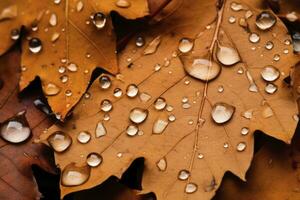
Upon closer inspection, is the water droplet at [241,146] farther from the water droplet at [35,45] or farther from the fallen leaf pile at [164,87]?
the water droplet at [35,45]

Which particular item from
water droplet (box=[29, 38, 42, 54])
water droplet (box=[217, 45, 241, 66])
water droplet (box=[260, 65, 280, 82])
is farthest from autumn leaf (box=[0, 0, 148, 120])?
water droplet (box=[260, 65, 280, 82])

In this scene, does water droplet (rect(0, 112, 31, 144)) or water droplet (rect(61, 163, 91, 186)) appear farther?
water droplet (rect(0, 112, 31, 144))

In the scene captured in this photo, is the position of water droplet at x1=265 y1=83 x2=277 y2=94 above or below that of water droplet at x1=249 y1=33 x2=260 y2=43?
below

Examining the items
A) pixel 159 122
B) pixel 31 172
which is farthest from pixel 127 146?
pixel 31 172

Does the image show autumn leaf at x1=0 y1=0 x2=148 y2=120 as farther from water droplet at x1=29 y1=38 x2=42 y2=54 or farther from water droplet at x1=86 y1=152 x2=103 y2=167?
water droplet at x1=86 y1=152 x2=103 y2=167

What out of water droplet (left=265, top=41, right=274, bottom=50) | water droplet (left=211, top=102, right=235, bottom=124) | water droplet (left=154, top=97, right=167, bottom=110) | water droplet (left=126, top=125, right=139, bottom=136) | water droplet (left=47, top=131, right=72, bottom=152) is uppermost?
water droplet (left=47, top=131, right=72, bottom=152)
